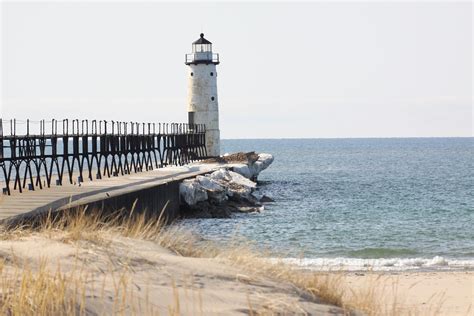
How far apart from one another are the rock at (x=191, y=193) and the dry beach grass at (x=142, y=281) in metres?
26.0

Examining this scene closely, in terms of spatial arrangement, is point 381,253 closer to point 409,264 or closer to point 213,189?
point 409,264

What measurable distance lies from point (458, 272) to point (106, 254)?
12.9m

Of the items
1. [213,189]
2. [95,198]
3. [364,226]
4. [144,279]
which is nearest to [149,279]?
[144,279]

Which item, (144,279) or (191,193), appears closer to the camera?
(144,279)

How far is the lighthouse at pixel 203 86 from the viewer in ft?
177

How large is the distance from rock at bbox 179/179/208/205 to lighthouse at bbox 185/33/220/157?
1941 centimetres

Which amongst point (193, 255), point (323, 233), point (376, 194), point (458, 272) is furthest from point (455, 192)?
point (193, 255)

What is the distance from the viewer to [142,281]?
6.51m

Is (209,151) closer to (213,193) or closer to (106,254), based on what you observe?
(213,193)

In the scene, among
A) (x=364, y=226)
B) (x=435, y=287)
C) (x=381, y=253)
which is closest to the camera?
(x=435, y=287)

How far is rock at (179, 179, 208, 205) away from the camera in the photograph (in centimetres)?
3450

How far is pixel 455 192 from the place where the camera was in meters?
49.9

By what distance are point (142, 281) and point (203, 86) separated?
1874 inches

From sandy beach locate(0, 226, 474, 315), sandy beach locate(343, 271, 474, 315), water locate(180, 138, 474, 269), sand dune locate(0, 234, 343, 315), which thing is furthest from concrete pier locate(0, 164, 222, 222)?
sand dune locate(0, 234, 343, 315)
